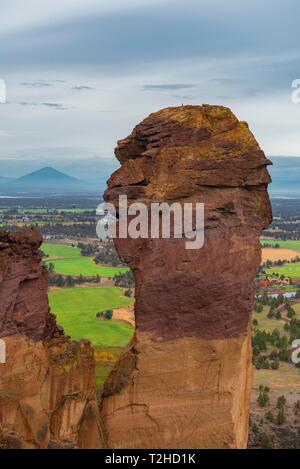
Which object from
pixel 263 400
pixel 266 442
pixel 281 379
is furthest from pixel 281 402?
pixel 266 442

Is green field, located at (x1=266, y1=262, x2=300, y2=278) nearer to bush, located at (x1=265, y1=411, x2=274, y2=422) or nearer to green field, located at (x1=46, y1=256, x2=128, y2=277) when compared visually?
green field, located at (x1=46, y1=256, x2=128, y2=277)

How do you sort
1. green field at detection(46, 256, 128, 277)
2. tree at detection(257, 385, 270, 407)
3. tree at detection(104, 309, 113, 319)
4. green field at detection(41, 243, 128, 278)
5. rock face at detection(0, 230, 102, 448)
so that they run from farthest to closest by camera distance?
1. green field at detection(41, 243, 128, 278)
2. green field at detection(46, 256, 128, 277)
3. tree at detection(104, 309, 113, 319)
4. tree at detection(257, 385, 270, 407)
5. rock face at detection(0, 230, 102, 448)

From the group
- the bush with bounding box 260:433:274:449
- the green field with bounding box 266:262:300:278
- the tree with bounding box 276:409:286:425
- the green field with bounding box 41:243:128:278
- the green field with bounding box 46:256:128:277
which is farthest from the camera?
the green field with bounding box 266:262:300:278

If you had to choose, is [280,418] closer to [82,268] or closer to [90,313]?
[90,313]

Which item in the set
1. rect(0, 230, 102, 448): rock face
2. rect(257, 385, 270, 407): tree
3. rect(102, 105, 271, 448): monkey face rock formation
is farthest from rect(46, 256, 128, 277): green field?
rect(102, 105, 271, 448): monkey face rock formation

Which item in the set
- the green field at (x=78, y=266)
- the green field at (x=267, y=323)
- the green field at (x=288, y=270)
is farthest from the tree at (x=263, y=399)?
the green field at (x=288, y=270)

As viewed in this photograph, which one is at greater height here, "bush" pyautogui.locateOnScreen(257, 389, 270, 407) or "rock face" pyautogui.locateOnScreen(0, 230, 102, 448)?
"rock face" pyautogui.locateOnScreen(0, 230, 102, 448)
